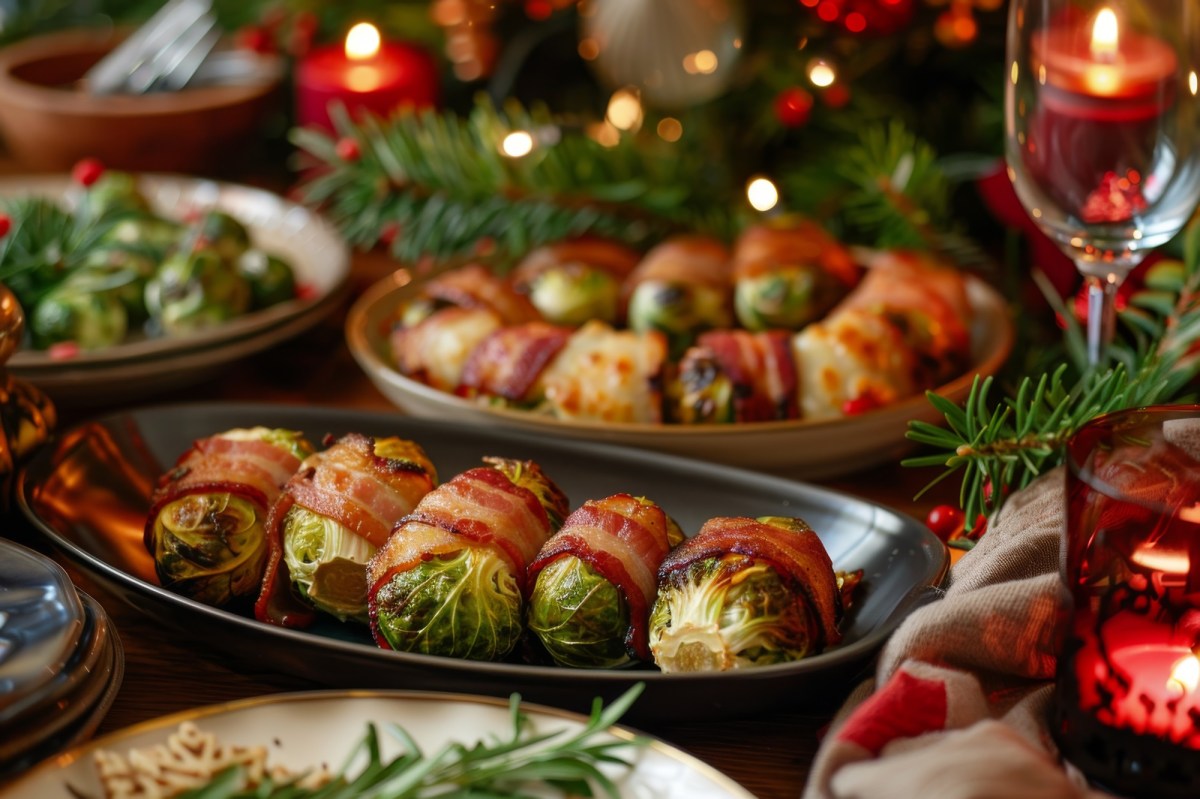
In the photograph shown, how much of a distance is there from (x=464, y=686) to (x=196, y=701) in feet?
0.63

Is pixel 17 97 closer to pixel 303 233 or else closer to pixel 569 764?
pixel 303 233

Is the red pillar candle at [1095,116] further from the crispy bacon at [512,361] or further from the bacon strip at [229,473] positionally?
the bacon strip at [229,473]

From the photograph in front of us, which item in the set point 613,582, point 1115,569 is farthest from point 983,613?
point 613,582

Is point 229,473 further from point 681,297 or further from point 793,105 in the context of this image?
point 793,105

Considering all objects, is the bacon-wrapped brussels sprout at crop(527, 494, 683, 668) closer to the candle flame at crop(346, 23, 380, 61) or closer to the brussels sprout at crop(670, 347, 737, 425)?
the brussels sprout at crop(670, 347, 737, 425)

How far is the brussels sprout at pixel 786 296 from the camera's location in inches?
47.8

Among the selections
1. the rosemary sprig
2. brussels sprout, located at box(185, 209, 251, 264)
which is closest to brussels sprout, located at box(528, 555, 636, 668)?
the rosemary sprig

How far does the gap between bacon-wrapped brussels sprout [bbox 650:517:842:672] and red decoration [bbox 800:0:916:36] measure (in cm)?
86

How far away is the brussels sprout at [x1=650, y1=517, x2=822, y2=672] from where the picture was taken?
0.71 m

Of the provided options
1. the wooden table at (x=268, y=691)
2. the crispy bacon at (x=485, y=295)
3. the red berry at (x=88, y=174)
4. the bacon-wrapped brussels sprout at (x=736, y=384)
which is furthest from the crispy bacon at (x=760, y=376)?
the red berry at (x=88, y=174)

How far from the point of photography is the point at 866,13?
4.62 ft

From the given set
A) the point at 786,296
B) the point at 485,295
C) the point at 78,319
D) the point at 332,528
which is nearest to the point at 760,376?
the point at 786,296

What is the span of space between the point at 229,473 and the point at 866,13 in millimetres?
930

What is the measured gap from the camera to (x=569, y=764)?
61cm
